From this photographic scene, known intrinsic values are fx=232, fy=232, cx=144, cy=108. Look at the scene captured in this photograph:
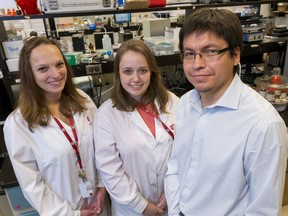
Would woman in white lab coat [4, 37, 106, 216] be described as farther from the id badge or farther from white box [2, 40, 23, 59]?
white box [2, 40, 23, 59]

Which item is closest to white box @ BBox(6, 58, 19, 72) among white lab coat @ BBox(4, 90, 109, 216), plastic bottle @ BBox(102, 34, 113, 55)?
white lab coat @ BBox(4, 90, 109, 216)

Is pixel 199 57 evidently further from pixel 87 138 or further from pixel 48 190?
pixel 48 190

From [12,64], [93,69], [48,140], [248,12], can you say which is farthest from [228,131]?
[248,12]

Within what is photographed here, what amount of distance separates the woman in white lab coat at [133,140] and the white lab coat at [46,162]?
0.14 meters

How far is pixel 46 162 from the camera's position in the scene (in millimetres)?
1112

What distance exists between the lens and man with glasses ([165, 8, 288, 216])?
2.30 ft

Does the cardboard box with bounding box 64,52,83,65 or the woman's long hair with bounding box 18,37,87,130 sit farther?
the cardboard box with bounding box 64,52,83,65

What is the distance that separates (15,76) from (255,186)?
1555 mm

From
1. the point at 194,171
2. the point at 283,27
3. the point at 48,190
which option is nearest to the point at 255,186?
the point at 194,171

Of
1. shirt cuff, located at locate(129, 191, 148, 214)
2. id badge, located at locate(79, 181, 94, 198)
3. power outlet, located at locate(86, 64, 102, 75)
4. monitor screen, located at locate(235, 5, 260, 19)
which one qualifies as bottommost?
shirt cuff, located at locate(129, 191, 148, 214)

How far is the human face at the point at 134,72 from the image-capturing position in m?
1.18

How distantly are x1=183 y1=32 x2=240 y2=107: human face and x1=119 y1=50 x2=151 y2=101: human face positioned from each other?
43 cm

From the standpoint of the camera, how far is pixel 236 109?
762 millimetres

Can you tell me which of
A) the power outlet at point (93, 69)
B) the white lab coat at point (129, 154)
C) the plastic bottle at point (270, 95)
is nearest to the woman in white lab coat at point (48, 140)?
the white lab coat at point (129, 154)
